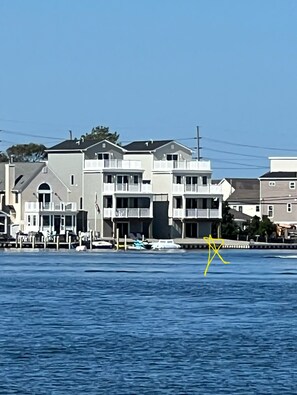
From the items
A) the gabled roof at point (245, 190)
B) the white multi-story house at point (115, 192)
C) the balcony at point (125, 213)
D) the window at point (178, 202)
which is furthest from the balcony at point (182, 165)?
the gabled roof at point (245, 190)

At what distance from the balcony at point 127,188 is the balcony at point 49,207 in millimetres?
3631

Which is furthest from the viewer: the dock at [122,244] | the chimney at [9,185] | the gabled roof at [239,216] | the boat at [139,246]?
the gabled roof at [239,216]

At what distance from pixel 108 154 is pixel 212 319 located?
277 ft

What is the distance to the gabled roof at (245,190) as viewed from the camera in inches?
6371

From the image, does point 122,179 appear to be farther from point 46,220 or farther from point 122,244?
point 46,220

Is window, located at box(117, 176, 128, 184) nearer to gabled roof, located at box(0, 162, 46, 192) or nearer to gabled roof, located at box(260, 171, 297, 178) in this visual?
gabled roof, located at box(0, 162, 46, 192)

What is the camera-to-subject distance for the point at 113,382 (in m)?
33.1

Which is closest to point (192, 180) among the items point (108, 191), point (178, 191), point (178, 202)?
point (178, 191)

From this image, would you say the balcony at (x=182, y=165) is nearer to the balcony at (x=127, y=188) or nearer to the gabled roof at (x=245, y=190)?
the balcony at (x=127, y=188)

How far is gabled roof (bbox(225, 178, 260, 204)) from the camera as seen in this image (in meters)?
162

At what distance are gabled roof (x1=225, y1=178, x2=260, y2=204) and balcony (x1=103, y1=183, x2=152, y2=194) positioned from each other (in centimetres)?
3268

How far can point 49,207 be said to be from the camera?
126m

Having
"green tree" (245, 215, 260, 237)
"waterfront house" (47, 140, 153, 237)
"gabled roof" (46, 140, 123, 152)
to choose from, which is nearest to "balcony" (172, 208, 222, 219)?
"waterfront house" (47, 140, 153, 237)

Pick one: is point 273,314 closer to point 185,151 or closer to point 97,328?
point 97,328
